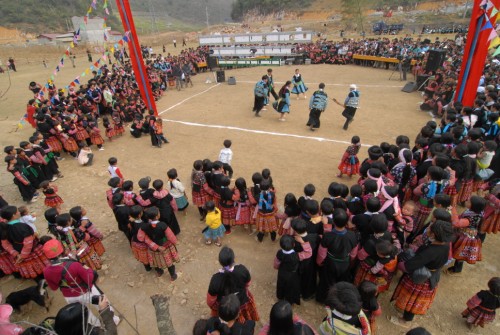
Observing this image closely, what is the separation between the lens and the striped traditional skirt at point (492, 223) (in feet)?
13.5

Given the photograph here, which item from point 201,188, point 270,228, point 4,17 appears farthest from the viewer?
point 4,17

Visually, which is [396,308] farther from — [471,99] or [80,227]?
[471,99]

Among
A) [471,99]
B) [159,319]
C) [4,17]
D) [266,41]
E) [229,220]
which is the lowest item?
[159,319]

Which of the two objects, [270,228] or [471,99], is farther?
[471,99]

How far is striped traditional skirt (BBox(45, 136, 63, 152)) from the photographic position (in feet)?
28.5

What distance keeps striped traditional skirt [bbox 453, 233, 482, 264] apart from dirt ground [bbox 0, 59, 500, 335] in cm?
53

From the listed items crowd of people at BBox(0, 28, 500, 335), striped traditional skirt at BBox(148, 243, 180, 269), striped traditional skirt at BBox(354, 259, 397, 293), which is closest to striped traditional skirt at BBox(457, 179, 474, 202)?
crowd of people at BBox(0, 28, 500, 335)

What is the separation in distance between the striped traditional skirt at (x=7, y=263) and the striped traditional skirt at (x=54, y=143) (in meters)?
5.06

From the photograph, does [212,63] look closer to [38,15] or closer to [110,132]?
[110,132]

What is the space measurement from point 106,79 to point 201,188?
11.3 m

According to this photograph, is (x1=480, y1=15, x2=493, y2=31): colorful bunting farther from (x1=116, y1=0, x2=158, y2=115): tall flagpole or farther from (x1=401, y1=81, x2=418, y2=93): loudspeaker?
(x1=116, y1=0, x2=158, y2=115): tall flagpole

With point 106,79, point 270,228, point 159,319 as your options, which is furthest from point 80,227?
point 106,79

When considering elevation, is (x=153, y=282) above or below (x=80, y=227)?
below

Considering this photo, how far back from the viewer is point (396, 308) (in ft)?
12.9
